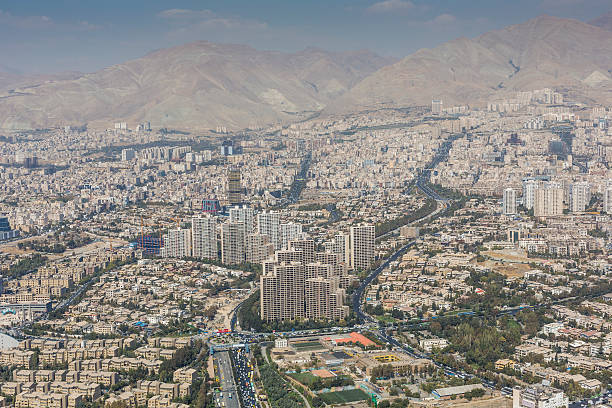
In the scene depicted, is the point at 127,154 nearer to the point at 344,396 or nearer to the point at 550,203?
the point at 550,203

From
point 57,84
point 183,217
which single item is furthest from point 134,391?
point 57,84

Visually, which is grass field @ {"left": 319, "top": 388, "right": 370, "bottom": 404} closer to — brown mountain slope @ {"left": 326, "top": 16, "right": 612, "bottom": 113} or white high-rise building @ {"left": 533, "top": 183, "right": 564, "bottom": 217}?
white high-rise building @ {"left": 533, "top": 183, "right": 564, "bottom": 217}

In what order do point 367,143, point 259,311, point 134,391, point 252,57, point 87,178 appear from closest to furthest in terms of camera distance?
1. point 134,391
2. point 259,311
3. point 87,178
4. point 367,143
5. point 252,57

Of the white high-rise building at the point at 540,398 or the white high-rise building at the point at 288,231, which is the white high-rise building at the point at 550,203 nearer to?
the white high-rise building at the point at 288,231

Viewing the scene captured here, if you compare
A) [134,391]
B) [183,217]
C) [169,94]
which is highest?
[169,94]

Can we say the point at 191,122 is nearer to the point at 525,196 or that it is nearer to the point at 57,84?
the point at 57,84

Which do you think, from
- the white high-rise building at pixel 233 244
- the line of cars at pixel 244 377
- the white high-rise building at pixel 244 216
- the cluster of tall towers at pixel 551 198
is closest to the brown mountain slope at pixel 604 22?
the cluster of tall towers at pixel 551 198

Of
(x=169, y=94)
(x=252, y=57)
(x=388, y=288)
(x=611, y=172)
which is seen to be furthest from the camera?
(x=252, y=57)
